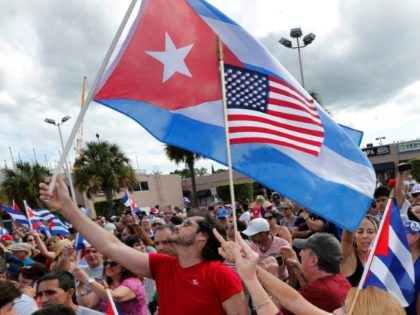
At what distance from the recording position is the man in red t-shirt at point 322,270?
2949 millimetres

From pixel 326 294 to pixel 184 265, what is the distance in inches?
38.8

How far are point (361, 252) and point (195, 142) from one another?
2.18 m

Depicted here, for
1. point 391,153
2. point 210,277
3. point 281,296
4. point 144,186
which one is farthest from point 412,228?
point 144,186

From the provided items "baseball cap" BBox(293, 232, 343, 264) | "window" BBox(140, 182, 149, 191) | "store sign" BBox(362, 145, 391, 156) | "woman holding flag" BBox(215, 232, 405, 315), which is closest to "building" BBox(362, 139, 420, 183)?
"store sign" BBox(362, 145, 391, 156)

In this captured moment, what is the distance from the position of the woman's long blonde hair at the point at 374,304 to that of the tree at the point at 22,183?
40482 millimetres

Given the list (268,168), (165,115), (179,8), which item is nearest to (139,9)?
(179,8)

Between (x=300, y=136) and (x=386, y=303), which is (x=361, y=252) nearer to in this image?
(x=300, y=136)

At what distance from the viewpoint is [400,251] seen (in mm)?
2721

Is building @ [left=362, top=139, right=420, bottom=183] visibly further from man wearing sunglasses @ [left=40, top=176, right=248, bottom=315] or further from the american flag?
man wearing sunglasses @ [left=40, top=176, right=248, bottom=315]

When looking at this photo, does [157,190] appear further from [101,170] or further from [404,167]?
[404,167]

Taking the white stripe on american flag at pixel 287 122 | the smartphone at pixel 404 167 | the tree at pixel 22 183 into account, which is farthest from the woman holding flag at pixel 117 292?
the tree at pixel 22 183

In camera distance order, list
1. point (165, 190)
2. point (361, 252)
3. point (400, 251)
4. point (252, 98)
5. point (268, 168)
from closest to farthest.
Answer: point (400, 251)
point (268, 168)
point (252, 98)
point (361, 252)
point (165, 190)

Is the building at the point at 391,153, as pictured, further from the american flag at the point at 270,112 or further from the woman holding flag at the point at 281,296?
the woman holding flag at the point at 281,296

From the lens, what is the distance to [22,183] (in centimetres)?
4050
